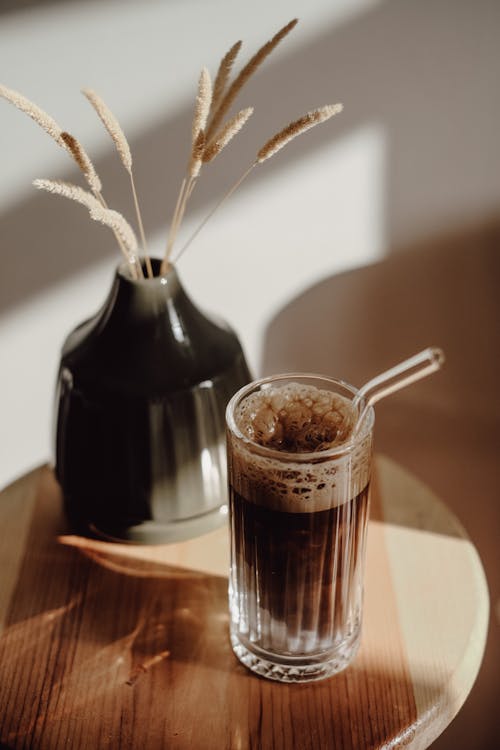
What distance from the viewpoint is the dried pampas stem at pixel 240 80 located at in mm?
621

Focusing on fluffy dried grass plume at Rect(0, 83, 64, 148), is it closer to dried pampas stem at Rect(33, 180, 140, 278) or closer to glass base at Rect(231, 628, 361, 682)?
dried pampas stem at Rect(33, 180, 140, 278)

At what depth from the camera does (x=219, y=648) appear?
0.66 meters

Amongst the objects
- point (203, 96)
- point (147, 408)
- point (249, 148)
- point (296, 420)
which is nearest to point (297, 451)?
point (296, 420)

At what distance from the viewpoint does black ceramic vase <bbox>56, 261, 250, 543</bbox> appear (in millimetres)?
701

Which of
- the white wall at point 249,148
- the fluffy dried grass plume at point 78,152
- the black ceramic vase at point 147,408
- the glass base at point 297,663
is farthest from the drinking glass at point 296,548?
the white wall at point 249,148

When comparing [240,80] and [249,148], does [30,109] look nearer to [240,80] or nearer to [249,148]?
[240,80]

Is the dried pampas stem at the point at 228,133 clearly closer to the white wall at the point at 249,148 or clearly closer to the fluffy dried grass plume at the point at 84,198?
the fluffy dried grass plume at the point at 84,198

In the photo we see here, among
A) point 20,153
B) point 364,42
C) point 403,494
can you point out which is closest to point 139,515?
point 403,494

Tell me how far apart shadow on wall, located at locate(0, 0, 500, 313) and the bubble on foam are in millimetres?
407

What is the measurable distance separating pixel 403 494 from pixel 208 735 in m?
0.36

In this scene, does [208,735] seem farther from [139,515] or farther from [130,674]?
[139,515]

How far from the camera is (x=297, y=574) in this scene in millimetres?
602

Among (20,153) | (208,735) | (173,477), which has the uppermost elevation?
(20,153)

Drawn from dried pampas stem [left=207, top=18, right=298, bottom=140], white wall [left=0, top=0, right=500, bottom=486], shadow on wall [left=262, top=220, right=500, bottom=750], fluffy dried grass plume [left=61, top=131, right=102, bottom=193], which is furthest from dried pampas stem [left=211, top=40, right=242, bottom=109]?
shadow on wall [left=262, top=220, right=500, bottom=750]
